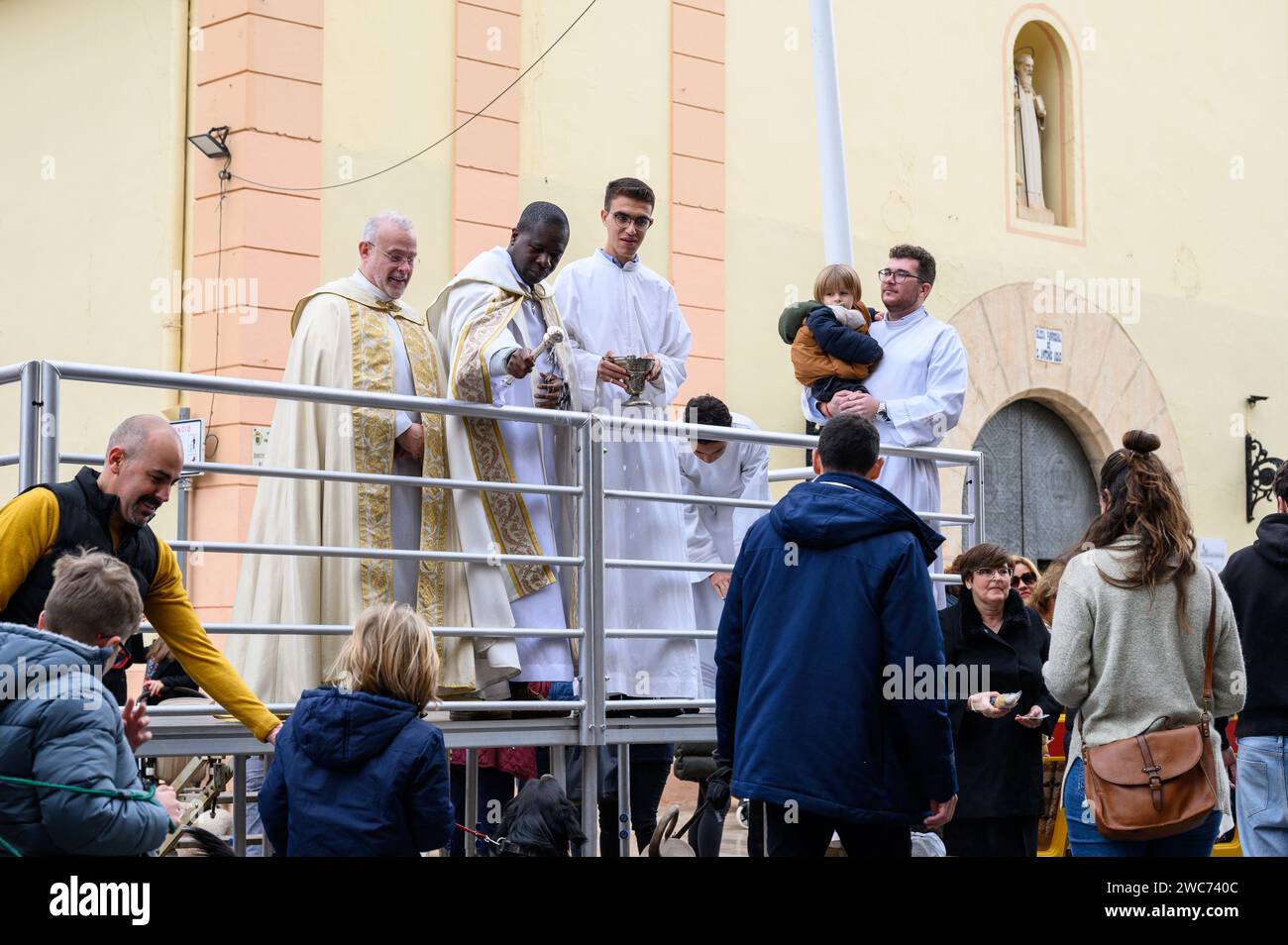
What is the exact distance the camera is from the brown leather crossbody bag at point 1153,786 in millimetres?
5395

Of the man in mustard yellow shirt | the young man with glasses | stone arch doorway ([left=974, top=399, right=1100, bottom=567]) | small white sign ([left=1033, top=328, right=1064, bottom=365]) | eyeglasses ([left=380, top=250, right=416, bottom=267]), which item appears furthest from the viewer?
small white sign ([left=1033, top=328, right=1064, bottom=365])

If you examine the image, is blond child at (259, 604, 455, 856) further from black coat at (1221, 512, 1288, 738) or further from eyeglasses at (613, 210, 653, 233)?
eyeglasses at (613, 210, 653, 233)

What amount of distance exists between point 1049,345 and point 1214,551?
115 inches

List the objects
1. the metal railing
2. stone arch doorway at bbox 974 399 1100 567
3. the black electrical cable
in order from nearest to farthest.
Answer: the metal railing
the black electrical cable
stone arch doorway at bbox 974 399 1100 567

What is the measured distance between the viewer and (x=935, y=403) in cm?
814

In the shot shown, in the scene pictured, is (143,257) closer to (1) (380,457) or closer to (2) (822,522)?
(1) (380,457)

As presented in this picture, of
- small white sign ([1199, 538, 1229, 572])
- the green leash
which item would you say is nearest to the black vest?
the green leash

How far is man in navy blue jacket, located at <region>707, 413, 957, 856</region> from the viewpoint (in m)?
5.22

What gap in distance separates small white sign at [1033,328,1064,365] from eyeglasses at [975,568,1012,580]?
9.73m

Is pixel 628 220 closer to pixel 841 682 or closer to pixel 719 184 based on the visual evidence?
pixel 841 682

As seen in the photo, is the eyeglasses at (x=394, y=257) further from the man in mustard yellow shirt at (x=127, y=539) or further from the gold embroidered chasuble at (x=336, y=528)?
the man in mustard yellow shirt at (x=127, y=539)

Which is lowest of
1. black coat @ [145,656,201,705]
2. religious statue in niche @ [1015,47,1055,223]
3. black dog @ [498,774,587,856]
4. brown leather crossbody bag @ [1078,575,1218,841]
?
black dog @ [498,774,587,856]

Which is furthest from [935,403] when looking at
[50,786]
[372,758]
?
[50,786]

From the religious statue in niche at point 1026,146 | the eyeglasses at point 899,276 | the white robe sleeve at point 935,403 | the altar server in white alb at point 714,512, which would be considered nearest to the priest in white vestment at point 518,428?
the altar server in white alb at point 714,512
